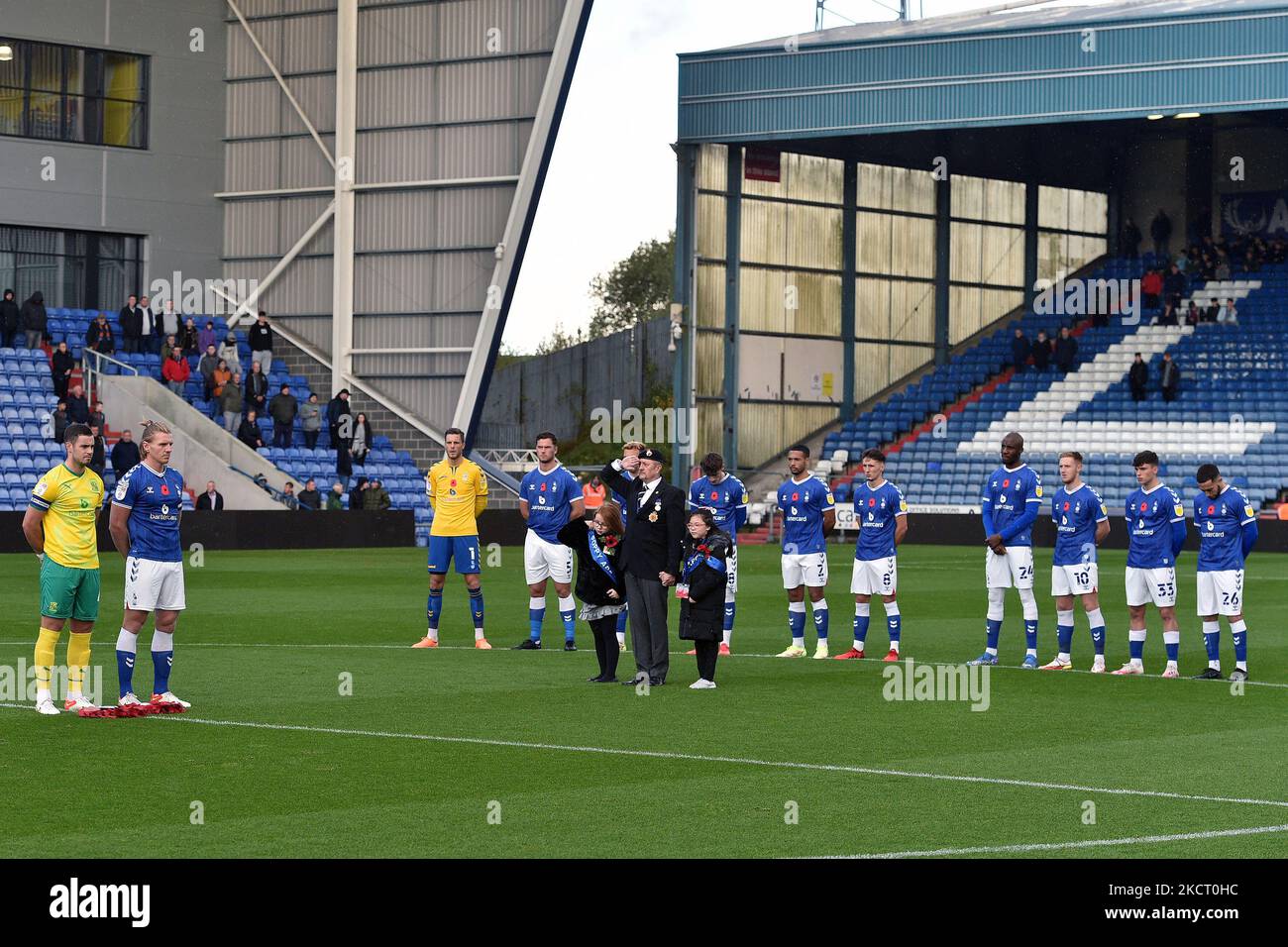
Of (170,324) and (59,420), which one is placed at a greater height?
(170,324)

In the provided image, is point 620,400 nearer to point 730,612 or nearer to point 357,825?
point 730,612

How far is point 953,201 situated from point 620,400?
20133 millimetres

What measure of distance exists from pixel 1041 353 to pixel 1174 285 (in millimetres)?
4479

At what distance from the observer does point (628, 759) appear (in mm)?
12430

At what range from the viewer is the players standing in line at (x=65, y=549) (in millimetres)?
14055

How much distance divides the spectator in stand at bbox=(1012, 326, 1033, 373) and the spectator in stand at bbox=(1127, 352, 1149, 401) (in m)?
4.03

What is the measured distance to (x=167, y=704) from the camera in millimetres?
14508

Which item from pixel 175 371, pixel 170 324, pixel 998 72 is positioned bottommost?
pixel 175 371

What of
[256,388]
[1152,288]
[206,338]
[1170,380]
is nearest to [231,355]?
[206,338]

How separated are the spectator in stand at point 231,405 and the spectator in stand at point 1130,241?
92.7ft

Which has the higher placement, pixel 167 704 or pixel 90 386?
pixel 90 386

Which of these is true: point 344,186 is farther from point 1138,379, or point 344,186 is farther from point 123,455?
point 1138,379
